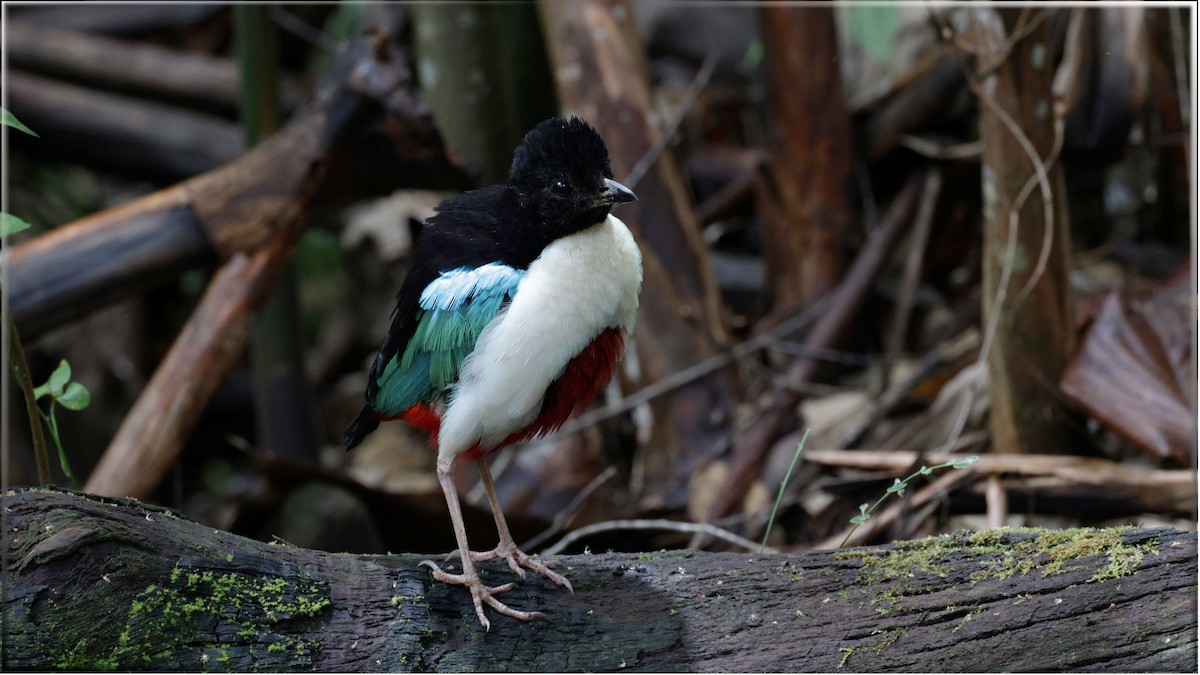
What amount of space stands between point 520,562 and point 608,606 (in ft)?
1.27

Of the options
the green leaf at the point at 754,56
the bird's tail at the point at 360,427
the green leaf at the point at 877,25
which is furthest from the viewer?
the green leaf at the point at 754,56

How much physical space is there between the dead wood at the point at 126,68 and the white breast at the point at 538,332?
5.28m

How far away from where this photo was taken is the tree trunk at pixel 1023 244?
13.9 ft

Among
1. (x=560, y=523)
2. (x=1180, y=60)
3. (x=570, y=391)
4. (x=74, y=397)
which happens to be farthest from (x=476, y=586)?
(x=1180, y=60)

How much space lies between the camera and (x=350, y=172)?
4.80 metres

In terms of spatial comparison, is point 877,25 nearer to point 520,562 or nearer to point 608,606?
point 520,562

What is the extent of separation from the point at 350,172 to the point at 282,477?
1.33 m

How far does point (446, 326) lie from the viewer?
9.70ft

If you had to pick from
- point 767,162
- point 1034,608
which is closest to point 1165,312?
point 767,162

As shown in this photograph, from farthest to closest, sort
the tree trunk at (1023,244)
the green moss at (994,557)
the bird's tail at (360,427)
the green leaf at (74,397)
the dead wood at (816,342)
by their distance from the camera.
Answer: the dead wood at (816,342) → the tree trunk at (1023,244) → the bird's tail at (360,427) → the green leaf at (74,397) → the green moss at (994,557)

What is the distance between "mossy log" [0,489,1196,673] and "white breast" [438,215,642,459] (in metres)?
0.40

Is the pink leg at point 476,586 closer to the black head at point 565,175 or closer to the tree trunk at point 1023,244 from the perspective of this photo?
the black head at point 565,175

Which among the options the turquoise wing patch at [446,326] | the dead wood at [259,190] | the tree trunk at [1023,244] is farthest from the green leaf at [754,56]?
the turquoise wing patch at [446,326]

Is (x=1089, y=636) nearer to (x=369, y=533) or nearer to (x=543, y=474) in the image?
(x=369, y=533)
